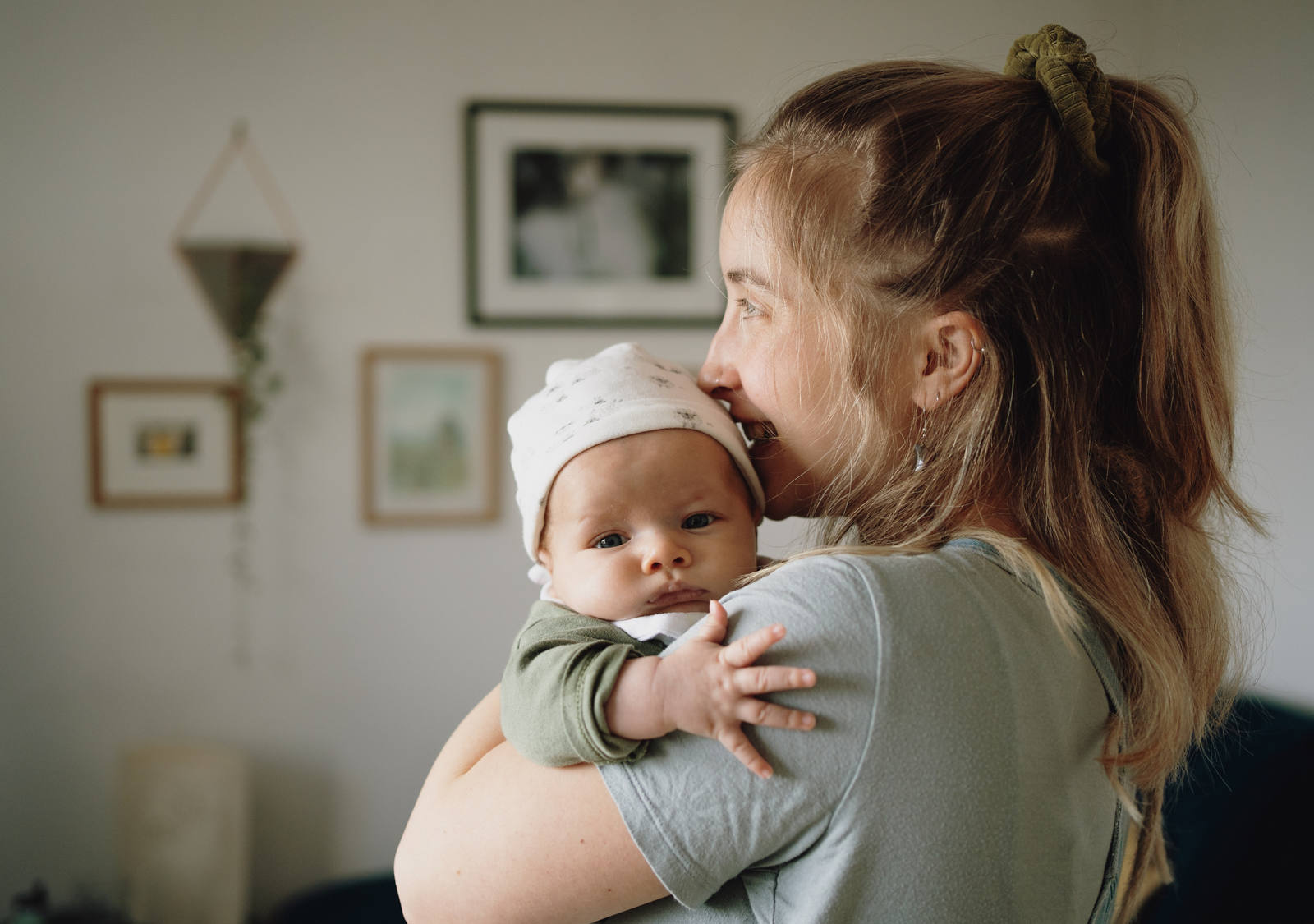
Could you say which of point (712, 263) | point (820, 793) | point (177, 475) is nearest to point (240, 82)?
point (177, 475)

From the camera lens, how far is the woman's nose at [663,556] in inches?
36.3

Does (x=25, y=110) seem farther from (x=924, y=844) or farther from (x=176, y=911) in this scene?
(x=924, y=844)

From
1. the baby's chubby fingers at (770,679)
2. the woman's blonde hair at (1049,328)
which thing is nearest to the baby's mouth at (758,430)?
the woman's blonde hair at (1049,328)

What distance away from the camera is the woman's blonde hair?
0.80 meters

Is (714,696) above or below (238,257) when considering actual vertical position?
below

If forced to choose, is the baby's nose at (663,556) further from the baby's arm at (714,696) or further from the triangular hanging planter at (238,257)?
the triangular hanging planter at (238,257)

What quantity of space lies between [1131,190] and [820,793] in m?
0.58

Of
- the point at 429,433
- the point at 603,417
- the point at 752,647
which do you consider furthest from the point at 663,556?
the point at 429,433

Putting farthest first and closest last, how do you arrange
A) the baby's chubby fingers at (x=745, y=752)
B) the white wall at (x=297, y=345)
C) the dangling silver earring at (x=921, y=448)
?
the white wall at (x=297, y=345), the dangling silver earring at (x=921, y=448), the baby's chubby fingers at (x=745, y=752)

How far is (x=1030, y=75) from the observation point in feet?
2.85

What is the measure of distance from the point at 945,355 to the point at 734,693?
369mm

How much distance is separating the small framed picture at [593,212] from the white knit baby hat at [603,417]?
1.87m

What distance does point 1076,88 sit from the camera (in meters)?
0.81

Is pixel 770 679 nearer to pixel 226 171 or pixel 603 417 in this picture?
pixel 603 417
